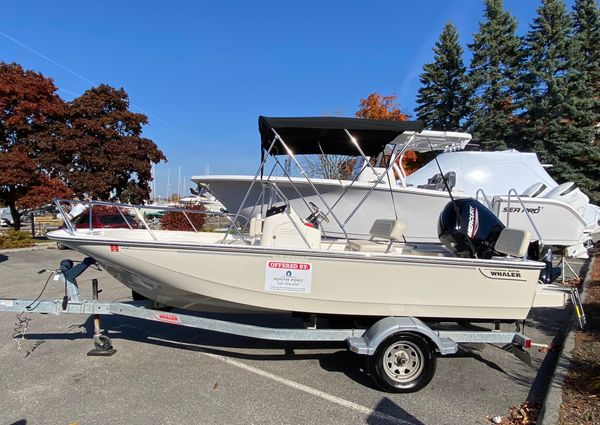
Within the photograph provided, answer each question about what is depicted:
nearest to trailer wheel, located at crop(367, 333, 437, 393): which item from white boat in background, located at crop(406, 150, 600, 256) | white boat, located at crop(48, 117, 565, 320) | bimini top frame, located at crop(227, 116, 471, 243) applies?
white boat, located at crop(48, 117, 565, 320)

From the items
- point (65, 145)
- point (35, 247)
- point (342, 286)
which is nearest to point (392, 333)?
point (342, 286)

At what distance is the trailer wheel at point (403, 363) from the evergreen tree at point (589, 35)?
28.4 meters

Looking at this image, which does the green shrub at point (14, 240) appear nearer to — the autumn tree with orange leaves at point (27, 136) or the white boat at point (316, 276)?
the autumn tree with orange leaves at point (27, 136)

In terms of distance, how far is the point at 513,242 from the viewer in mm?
4230

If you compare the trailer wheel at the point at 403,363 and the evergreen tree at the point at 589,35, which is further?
the evergreen tree at the point at 589,35

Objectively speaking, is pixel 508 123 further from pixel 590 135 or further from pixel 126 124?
pixel 126 124

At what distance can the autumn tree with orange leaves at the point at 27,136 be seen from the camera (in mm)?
14422

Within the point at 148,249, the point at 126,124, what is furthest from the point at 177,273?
the point at 126,124

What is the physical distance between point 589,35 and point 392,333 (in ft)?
104

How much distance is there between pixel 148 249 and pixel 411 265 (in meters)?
2.49

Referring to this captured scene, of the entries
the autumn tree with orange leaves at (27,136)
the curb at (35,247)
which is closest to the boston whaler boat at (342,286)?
the curb at (35,247)

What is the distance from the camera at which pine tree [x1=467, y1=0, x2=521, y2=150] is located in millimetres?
26938

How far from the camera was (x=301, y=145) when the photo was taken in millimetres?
5531

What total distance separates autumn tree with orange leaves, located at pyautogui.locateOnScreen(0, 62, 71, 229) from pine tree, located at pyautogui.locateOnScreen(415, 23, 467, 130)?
22.1 meters
